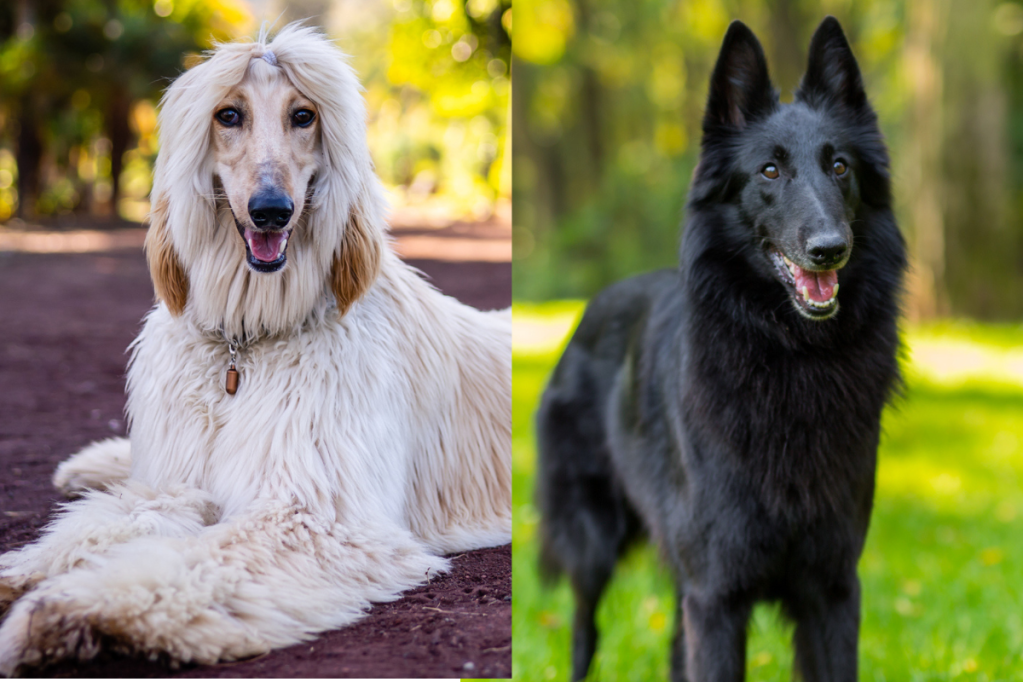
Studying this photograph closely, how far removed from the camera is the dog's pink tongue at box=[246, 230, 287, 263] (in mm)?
2330

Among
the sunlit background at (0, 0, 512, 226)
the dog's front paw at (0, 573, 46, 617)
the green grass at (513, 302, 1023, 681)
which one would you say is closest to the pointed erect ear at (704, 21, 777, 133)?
the green grass at (513, 302, 1023, 681)

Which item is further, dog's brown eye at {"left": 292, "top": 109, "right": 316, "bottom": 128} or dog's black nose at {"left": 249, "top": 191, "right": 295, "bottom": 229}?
dog's brown eye at {"left": 292, "top": 109, "right": 316, "bottom": 128}

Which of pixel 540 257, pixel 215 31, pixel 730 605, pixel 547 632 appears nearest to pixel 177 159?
pixel 215 31

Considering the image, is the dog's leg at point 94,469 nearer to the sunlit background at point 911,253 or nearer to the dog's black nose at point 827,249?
the sunlit background at point 911,253

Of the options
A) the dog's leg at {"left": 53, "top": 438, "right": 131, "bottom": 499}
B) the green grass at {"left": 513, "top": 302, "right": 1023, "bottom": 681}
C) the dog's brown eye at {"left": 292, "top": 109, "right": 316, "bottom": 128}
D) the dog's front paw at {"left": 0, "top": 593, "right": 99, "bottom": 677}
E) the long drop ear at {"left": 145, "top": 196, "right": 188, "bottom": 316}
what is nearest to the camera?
the dog's front paw at {"left": 0, "top": 593, "right": 99, "bottom": 677}

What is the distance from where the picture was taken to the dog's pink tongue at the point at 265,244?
2.33 metres

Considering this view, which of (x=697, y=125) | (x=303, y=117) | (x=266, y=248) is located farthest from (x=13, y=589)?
(x=697, y=125)

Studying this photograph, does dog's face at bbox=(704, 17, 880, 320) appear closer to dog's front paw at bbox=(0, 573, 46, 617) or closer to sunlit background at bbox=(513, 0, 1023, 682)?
sunlit background at bbox=(513, 0, 1023, 682)

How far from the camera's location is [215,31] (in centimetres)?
283

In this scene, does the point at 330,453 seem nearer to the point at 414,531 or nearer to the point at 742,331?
the point at 414,531

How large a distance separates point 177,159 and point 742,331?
5.23 ft

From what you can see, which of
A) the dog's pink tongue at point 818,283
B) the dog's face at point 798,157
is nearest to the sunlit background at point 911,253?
the dog's face at point 798,157

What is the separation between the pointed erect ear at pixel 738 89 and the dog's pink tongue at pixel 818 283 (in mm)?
506

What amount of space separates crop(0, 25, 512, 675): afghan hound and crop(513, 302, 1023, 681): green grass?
1109mm
